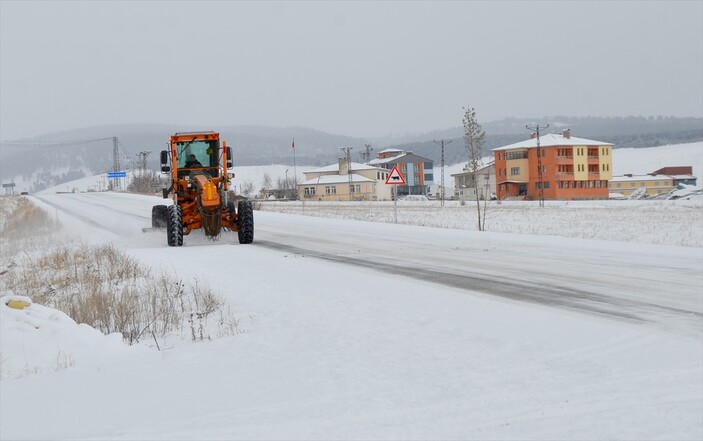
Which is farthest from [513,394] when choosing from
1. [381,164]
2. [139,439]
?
[381,164]

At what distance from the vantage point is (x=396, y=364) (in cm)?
587

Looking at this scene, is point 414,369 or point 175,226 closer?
point 414,369

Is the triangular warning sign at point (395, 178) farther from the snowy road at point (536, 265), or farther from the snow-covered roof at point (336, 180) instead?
the snow-covered roof at point (336, 180)

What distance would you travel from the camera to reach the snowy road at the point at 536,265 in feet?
26.5

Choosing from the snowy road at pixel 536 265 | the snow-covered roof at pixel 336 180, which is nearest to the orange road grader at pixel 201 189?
the snowy road at pixel 536 265

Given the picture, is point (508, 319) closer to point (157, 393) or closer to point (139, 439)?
point (157, 393)

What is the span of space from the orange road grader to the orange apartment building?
77.7 meters

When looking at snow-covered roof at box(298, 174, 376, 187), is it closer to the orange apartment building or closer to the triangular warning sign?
the orange apartment building

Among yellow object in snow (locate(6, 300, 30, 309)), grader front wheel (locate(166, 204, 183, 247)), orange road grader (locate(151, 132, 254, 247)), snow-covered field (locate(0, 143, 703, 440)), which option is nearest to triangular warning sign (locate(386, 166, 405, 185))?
orange road grader (locate(151, 132, 254, 247))

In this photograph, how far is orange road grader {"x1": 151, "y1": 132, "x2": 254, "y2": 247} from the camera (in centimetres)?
1739

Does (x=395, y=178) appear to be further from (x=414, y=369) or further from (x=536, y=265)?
(x=414, y=369)

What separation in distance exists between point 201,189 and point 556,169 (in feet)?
266

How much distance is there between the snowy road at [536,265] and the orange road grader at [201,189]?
64 cm

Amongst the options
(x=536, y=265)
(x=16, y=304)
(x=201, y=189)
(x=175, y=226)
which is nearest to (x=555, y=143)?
(x=201, y=189)
